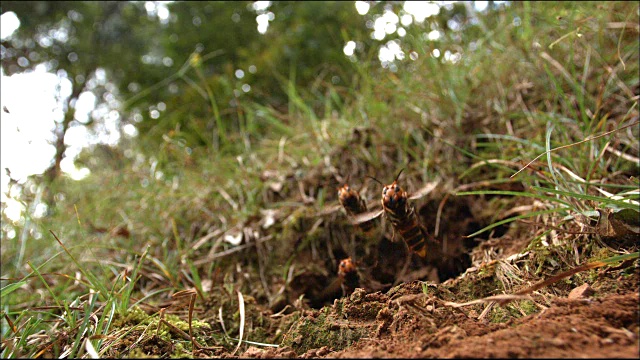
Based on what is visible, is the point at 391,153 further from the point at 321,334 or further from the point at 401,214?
the point at 321,334

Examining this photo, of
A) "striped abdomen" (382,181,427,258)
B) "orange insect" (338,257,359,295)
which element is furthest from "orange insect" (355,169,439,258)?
"orange insect" (338,257,359,295)

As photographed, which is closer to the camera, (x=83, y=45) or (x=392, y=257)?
(x=392, y=257)

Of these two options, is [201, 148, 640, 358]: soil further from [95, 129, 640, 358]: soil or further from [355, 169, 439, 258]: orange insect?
[355, 169, 439, 258]: orange insect

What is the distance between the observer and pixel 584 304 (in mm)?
961


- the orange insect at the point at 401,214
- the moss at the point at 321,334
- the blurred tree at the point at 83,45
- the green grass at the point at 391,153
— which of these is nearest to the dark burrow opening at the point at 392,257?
the green grass at the point at 391,153

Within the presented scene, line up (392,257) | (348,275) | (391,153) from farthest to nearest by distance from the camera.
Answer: (391,153) < (392,257) < (348,275)

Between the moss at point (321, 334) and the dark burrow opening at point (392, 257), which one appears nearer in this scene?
the moss at point (321, 334)

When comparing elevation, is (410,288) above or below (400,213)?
below

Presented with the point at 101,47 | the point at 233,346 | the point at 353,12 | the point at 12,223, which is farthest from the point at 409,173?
the point at 101,47

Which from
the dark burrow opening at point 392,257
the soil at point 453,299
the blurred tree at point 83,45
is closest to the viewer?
the soil at point 453,299

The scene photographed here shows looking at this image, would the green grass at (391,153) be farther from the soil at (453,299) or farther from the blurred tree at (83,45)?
the blurred tree at (83,45)

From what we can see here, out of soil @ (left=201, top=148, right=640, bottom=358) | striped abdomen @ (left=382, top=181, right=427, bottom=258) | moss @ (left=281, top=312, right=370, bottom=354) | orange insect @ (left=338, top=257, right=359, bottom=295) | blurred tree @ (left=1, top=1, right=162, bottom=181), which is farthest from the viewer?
blurred tree @ (left=1, top=1, right=162, bottom=181)

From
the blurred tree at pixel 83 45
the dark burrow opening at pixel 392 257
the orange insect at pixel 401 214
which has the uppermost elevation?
the blurred tree at pixel 83 45

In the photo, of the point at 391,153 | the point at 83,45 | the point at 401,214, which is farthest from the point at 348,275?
the point at 83,45
